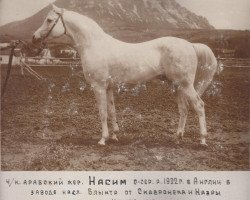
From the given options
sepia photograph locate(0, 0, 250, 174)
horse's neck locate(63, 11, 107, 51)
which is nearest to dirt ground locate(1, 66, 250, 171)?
sepia photograph locate(0, 0, 250, 174)

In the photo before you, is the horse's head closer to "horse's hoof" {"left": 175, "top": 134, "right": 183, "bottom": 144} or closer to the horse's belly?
the horse's belly

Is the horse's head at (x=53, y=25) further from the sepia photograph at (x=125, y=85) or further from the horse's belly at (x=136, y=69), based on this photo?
the horse's belly at (x=136, y=69)

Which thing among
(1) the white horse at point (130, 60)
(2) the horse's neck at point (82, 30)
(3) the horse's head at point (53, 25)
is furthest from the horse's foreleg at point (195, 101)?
(3) the horse's head at point (53, 25)

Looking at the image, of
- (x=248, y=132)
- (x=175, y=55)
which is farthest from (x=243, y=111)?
(x=175, y=55)

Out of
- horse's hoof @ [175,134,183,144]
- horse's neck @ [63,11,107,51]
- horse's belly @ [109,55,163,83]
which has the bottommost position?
horse's hoof @ [175,134,183,144]

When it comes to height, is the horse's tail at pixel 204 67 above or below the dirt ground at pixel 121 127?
above

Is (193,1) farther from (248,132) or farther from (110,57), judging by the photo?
(248,132)

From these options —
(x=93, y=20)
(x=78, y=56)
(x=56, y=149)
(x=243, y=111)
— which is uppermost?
(x=93, y=20)
